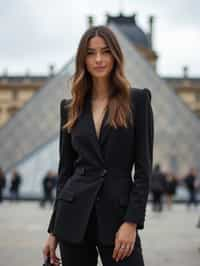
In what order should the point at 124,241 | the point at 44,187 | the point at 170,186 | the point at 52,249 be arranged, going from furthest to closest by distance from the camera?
the point at 44,187, the point at 170,186, the point at 52,249, the point at 124,241

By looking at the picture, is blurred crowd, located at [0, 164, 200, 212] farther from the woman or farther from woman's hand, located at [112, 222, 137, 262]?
woman's hand, located at [112, 222, 137, 262]

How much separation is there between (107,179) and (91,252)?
0.30 metres

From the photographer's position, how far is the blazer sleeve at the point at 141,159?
204 cm

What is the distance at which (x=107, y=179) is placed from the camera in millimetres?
2105

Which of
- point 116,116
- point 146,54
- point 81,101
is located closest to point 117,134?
point 116,116

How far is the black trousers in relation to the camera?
206cm

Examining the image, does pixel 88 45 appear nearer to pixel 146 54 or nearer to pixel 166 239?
pixel 166 239

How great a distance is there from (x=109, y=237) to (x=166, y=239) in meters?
5.49

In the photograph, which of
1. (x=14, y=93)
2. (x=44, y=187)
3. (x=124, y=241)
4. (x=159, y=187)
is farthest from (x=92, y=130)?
(x=14, y=93)

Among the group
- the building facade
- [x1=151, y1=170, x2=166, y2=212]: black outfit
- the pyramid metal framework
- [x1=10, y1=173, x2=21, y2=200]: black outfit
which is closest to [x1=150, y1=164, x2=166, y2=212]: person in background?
[x1=151, y1=170, x2=166, y2=212]: black outfit

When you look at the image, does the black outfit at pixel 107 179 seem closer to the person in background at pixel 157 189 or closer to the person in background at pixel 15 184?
the person in background at pixel 157 189

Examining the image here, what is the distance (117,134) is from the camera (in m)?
2.12

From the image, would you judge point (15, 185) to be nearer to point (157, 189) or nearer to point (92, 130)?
point (157, 189)

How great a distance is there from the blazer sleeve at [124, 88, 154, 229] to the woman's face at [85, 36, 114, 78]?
0.16m
